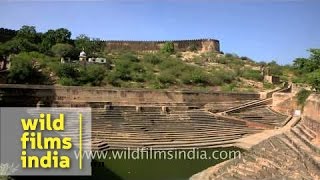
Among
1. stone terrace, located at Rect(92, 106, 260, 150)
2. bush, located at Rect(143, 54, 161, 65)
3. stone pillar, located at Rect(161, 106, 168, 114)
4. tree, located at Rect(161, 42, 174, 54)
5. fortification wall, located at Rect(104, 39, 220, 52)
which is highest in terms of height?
fortification wall, located at Rect(104, 39, 220, 52)

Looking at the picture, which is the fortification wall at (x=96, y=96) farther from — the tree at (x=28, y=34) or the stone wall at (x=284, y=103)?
the tree at (x=28, y=34)

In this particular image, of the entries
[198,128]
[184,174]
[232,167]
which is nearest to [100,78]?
[198,128]

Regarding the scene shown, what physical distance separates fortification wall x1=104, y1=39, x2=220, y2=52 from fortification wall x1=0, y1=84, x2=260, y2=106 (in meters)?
14.6

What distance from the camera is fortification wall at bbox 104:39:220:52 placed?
35.5 m

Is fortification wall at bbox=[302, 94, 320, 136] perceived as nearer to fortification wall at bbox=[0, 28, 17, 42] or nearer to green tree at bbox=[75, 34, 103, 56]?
green tree at bbox=[75, 34, 103, 56]

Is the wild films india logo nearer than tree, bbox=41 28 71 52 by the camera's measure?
Yes

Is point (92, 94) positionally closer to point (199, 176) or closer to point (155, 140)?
point (155, 140)

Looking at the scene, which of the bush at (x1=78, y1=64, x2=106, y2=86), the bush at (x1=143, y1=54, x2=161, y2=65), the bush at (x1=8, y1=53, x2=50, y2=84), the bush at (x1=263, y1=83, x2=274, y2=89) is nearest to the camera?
the bush at (x1=8, y1=53, x2=50, y2=84)

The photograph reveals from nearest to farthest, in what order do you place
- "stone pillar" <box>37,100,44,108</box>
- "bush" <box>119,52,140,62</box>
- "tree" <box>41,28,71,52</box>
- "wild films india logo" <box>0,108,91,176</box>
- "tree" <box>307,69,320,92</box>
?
1. "wild films india logo" <box>0,108,91,176</box>
2. "tree" <box>307,69,320,92</box>
3. "stone pillar" <box>37,100,44,108</box>
4. "tree" <box>41,28,71,52</box>
5. "bush" <box>119,52,140,62</box>

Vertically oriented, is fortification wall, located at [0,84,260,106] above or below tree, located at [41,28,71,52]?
below

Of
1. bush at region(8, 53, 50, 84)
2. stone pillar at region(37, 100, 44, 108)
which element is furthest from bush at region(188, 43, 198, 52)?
stone pillar at region(37, 100, 44, 108)

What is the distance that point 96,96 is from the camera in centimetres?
1958

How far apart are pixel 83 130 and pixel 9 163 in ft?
23.7

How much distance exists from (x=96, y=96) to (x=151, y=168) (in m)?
6.34
